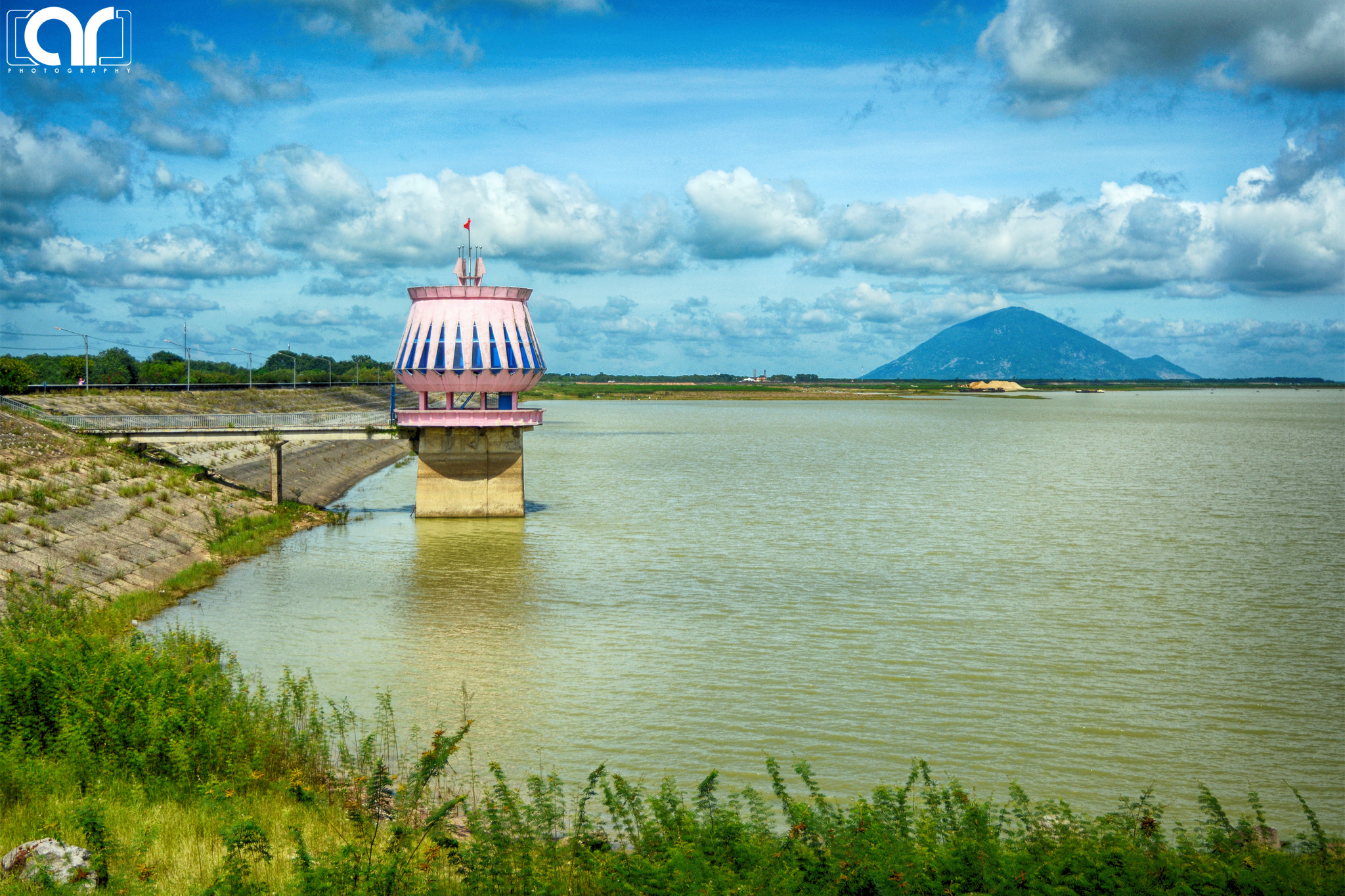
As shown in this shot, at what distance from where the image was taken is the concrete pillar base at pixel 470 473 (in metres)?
40.0

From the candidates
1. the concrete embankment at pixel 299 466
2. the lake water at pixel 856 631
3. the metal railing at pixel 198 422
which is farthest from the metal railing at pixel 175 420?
the lake water at pixel 856 631

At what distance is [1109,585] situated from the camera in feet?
93.2

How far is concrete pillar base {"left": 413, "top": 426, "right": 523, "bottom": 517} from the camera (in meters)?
40.0

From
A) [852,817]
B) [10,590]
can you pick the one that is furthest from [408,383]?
[852,817]

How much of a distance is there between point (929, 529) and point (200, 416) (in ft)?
102

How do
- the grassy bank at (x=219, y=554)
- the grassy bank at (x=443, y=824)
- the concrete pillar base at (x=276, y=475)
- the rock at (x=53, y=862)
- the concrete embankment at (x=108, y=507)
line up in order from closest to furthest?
1. the rock at (x=53, y=862)
2. the grassy bank at (x=443, y=824)
3. the grassy bank at (x=219, y=554)
4. the concrete embankment at (x=108, y=507)
5. the concrete pillar base at (x=276, y=475)

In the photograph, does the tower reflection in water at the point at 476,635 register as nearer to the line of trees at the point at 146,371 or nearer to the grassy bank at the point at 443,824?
the grassy bank at the point at 443,824

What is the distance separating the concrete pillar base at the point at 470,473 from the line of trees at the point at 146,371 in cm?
3742

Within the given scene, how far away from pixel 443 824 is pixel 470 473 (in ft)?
97.1

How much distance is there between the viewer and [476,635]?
23.5 m

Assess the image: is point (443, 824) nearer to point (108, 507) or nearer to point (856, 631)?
point (856, 631)

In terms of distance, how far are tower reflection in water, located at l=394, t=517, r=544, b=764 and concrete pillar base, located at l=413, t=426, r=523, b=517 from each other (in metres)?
2.28

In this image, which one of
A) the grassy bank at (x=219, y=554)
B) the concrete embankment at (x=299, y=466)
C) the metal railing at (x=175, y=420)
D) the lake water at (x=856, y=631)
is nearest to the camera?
the lake water at (x=856, y=631)

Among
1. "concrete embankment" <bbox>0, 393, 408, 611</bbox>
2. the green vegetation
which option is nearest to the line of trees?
the green vegetation
